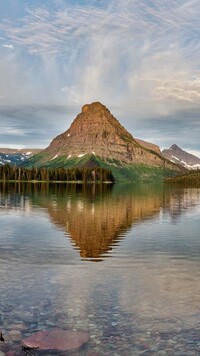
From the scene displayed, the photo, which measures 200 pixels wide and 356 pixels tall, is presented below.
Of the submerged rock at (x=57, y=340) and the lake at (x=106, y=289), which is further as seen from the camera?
the lake at (x=106, y=289)

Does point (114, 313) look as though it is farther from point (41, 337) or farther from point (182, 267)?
point (182, 267)

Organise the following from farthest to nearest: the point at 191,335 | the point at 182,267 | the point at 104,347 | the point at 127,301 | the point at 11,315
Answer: the point at 182,267
the point at 127,301
the point at 11,315
the point at 191,335
the point at 104,347

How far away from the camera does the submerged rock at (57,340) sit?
64.5 feet

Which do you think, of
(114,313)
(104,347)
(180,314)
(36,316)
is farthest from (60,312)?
(180,314)

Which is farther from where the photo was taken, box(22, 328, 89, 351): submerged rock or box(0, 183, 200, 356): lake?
box(0, 183, 200, 356): lake

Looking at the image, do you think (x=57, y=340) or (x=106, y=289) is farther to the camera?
(x=106, y=289)

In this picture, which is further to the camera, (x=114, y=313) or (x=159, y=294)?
(x=159, y=294)

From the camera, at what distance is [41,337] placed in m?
20.6

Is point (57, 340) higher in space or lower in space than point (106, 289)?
lower

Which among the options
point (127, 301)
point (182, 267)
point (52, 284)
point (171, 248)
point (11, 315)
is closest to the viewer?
point (11, 315)

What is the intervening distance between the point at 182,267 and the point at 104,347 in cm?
1871

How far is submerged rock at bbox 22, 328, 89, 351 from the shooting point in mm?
19653

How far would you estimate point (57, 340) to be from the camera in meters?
20.4

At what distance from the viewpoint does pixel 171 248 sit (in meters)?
47.1
